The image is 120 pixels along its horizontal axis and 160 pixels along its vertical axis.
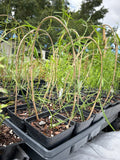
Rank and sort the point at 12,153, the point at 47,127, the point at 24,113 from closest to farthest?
the point at 12,153, the point at 47,127, the point at 24,113

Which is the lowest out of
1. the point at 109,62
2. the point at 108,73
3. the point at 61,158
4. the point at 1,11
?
the point at 61,158

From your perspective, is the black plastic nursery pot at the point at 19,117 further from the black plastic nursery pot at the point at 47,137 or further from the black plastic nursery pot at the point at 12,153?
the black plastic nursery pot at the point at 12,153

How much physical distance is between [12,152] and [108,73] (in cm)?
144

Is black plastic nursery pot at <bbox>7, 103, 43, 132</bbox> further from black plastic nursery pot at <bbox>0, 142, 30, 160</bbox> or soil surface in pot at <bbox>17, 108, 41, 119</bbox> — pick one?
black plastic nursery pot at <bbox>0, 142, 30, 160</bbox>

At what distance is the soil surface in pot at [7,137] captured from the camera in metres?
0.58

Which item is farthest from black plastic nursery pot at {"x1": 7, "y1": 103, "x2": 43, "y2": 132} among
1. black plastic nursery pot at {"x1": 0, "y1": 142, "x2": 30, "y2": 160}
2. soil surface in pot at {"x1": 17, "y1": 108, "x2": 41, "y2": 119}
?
black plastic nursery pot at {"x1": 0, "y1": 142, "x2": 30, "y2": 160}

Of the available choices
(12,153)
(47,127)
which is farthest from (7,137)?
(47,127)

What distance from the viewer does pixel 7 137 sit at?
61cm

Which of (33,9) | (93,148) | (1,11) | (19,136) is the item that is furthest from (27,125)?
(33,9)

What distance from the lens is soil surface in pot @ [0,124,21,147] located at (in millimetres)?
582

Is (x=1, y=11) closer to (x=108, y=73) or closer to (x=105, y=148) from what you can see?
(x=108, y=73)

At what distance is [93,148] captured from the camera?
0.87 metres

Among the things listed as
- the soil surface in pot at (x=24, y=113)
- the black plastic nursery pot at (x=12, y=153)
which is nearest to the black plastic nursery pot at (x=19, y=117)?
the soil surface in pot at (x=24, y=113)

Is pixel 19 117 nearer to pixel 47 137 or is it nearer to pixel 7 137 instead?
pixel 7 137
